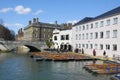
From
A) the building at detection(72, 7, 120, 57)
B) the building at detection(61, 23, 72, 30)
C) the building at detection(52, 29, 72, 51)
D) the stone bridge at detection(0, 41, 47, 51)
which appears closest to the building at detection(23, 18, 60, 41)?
the building at detection(61, 23, 72, 30)

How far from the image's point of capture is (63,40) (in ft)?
286

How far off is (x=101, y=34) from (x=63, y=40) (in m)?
30.8

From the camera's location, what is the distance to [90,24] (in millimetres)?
63781

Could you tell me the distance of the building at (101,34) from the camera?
168 ft

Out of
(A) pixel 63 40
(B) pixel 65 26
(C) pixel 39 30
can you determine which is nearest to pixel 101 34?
(A) pixel 63 40

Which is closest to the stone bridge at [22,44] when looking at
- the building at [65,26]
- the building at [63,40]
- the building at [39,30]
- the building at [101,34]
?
the building at [63,40]

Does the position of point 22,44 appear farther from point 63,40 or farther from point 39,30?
point 39,30

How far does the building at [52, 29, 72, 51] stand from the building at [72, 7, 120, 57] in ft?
27.2

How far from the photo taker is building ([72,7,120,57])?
51.1m

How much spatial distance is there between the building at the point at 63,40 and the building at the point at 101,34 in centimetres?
831

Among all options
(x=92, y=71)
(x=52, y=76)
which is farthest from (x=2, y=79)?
(x=92, y=71)

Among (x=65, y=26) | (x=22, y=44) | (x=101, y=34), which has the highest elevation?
(x=65, y=26)

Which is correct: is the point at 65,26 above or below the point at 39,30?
above

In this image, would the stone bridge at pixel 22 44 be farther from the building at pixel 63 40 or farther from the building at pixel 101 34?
the building at pixel 101 34
